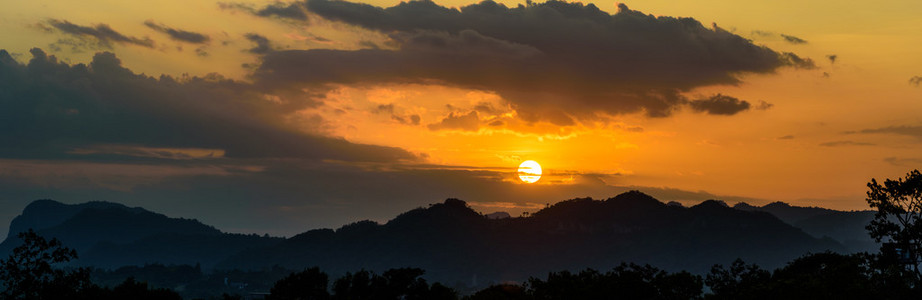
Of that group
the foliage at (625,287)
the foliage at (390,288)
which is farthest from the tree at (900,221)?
the foliage at (390,288)

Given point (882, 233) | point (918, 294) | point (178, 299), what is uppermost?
point (882, 233)

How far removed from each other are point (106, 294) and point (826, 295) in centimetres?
7781

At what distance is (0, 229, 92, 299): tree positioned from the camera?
7919 cm

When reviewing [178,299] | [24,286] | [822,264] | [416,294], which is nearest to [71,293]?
[24,286]

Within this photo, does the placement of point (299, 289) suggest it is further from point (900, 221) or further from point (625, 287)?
point (900, 221)

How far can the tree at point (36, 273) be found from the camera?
79188 mm

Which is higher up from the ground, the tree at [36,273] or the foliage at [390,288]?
the tree at [36,273]

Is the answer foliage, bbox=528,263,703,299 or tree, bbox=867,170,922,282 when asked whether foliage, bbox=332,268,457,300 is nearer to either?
foliage, bbox=528,263,703,299

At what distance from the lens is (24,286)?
8194 cm

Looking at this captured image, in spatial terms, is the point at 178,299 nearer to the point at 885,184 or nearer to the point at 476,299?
the point at 476,299

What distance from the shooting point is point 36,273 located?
81000 millimetres

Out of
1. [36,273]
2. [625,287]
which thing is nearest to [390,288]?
[625,287]

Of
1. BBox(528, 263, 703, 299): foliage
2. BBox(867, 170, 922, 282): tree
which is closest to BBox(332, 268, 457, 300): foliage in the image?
BBox(528, 263, 703, 299): foliage

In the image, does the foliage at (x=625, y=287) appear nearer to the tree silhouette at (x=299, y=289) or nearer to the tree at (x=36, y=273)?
the tree silhouette at (x=299, y=289)
